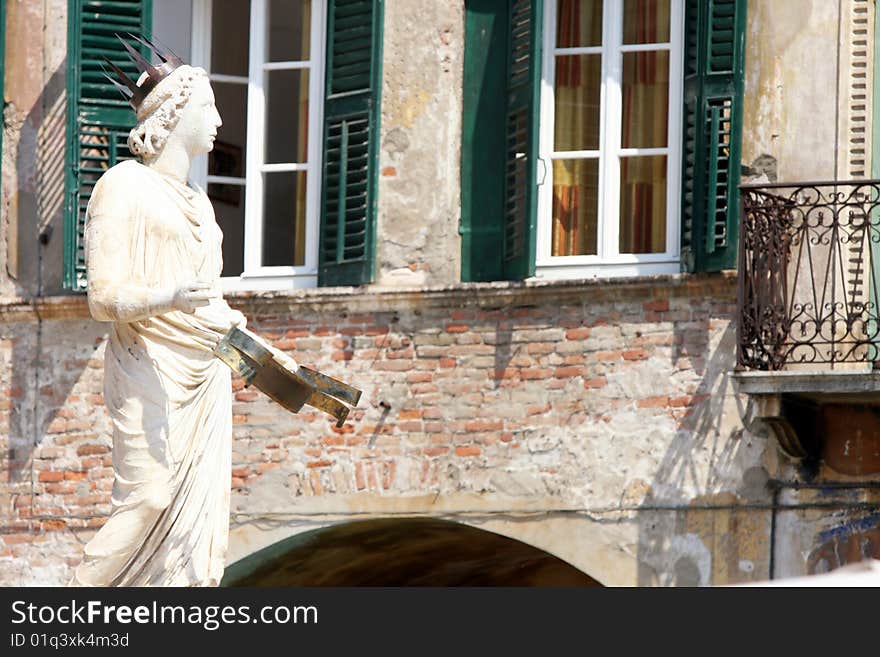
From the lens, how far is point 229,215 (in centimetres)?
1625

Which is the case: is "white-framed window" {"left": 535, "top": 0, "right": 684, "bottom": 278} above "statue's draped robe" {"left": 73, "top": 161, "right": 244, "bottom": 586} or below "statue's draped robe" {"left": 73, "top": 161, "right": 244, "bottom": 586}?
above

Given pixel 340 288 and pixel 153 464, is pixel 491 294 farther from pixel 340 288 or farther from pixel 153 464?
pixel 153 464

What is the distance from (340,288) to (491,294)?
2.75 ft

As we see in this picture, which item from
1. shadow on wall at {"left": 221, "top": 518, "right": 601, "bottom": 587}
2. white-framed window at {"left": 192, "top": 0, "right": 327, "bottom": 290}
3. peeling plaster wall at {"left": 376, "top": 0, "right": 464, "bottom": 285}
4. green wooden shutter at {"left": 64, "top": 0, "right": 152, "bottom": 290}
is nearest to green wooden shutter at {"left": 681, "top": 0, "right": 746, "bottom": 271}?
peeling plaster wall at {"left": 376, "top": 0, "right": 464, "bottom": 285}

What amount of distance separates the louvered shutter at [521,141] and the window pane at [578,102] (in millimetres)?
249

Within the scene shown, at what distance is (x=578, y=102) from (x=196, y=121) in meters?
4.25

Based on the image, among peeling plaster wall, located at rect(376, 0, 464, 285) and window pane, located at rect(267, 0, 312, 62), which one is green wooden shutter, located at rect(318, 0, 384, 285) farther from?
window pane, located at rect(267, 0, 312, 62)

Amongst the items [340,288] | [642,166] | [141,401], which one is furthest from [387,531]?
[141,401]

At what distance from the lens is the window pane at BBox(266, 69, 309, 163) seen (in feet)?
51.7

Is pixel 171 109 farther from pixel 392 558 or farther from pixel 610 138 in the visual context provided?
pixel 392 558

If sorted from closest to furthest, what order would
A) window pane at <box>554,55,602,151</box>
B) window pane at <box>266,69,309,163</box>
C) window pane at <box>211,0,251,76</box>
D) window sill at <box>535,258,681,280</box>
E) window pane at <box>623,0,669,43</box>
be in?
window sill at <box>535,258,681,280</box>, window pane at <box>623,0,669,43</box>, window pane at <box>554,55,602,151</box>, window pane at <box>266,69,309,163</box>, window pane at <box>211,0,251,76</box>

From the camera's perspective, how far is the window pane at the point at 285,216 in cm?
1564

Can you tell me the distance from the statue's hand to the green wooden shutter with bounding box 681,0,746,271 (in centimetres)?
442

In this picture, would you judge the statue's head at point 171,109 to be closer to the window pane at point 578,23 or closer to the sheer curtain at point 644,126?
the sheer curtain at point 644,126
